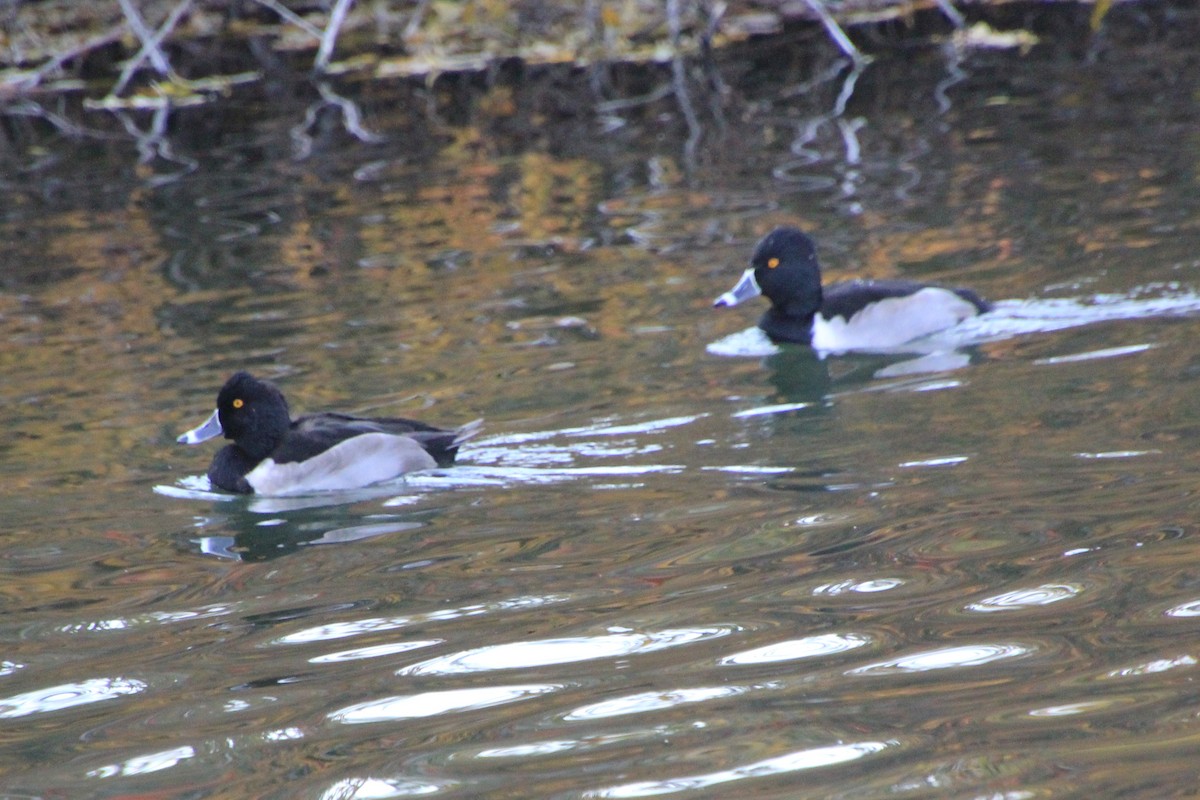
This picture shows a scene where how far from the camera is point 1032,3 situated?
27047 millimetres

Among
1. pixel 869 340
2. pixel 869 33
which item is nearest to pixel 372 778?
pixel 869 340

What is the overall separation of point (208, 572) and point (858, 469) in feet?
9.48

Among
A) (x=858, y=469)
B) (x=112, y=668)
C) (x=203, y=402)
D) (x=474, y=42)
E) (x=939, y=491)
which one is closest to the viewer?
(x=112, y=668)

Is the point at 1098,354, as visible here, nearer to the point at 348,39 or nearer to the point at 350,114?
the point at 350,114

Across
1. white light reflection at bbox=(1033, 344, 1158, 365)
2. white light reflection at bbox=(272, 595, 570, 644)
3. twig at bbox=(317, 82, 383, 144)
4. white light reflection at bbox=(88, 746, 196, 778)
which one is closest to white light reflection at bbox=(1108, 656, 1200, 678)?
white light reflection at bbox=(272, 595, 570, 644)

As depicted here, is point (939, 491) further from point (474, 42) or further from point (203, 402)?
point (474, 42)

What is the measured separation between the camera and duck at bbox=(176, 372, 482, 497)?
8516 millimetres

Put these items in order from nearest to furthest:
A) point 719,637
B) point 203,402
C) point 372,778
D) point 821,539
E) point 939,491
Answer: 1. point 372,778
2. point 719,637
3. point 821,539
4. point 939,491
5. point 203,402

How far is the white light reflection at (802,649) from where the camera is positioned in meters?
5.24

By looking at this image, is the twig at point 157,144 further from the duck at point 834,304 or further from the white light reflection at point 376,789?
the white light reflection at point 376,789

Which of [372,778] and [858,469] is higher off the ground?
[372,778]

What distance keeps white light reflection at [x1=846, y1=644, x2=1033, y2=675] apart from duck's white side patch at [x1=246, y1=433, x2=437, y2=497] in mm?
3900

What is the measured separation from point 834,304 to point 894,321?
461mm

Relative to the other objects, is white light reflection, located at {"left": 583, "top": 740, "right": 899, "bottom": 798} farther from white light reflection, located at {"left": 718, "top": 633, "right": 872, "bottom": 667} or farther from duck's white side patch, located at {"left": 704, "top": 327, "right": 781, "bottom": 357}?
duck's white side patch, located at {"left": 704, "top": 327, "right": 781, "bottom": 357}
